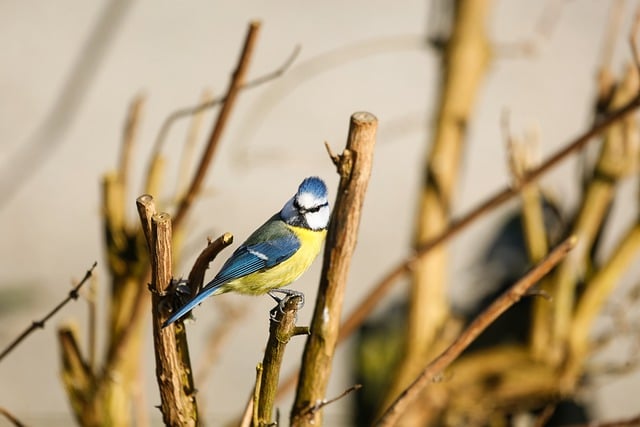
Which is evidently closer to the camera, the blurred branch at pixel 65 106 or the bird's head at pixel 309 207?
the bird's head at pixel 309 207

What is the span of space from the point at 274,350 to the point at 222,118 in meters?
0.42

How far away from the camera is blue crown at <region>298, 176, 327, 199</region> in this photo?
564 mm

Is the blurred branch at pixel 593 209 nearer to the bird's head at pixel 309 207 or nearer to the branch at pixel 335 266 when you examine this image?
the branch at pixel 335 266

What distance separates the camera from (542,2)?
2303 millimetres

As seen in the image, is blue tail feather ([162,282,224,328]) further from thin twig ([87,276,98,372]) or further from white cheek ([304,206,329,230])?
thin twig ([87,276,98,372])

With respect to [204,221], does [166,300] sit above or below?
below

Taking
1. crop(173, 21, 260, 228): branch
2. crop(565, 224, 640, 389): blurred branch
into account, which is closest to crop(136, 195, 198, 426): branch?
crop(173, 21, 260, 228): branch

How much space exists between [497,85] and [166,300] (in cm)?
187

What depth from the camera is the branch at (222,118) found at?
909mm

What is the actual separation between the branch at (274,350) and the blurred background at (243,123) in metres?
1.48

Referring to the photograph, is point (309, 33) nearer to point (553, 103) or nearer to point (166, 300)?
point (553, 103)

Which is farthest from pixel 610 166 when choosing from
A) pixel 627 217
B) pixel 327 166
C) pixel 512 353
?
pixel 327 166

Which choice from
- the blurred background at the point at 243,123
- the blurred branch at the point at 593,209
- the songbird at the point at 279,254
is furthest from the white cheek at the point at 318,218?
the blurred background at the point at 243,123

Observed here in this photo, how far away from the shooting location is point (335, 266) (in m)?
0.73
